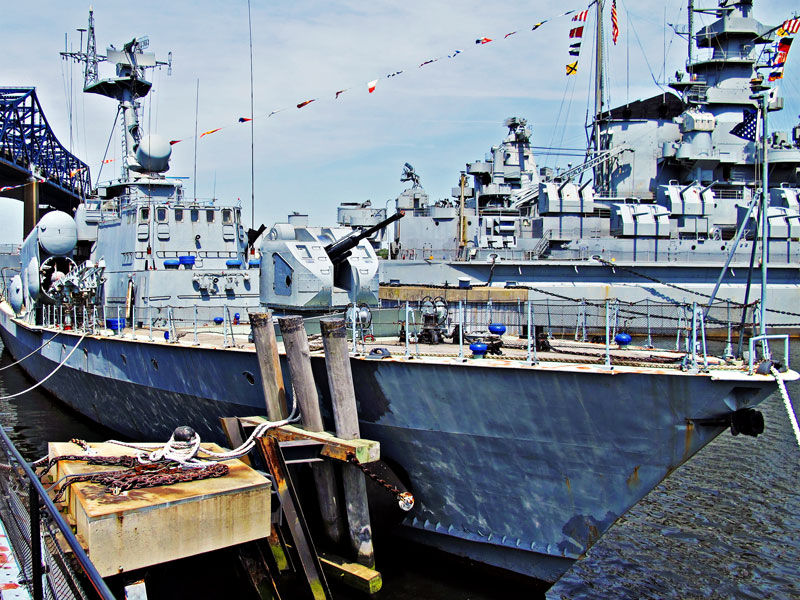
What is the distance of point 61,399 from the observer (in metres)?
20.0

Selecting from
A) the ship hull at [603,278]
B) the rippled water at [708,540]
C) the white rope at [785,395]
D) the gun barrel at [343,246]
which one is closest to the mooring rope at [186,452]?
the gun barrel at [343,246]

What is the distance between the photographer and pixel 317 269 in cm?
1209

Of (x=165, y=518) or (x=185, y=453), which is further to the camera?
(x=185, y=453)

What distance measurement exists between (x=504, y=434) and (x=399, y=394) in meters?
1.53

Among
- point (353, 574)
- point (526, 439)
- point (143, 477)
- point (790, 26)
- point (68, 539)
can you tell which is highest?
point (790, 26)

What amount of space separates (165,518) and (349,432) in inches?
111

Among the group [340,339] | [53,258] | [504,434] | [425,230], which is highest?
[425,230]

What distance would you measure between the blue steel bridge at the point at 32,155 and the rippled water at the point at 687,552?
61.0 m

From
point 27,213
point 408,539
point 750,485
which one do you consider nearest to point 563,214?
point 750,485

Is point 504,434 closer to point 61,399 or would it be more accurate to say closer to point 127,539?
point 127,539

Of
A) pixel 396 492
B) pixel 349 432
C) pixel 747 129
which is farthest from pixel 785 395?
pixel 747 129

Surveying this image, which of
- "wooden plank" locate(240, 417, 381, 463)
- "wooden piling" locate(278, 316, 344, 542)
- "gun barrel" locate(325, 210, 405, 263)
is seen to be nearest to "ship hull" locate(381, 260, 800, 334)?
"gun barrel" locate(325, 210, 405, 263)

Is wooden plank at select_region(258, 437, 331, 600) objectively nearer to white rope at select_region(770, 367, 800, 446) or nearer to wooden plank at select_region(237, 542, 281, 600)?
wooden plank at select_region(237, 542, 281, 600)

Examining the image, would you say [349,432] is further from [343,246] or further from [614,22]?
[614,22]
